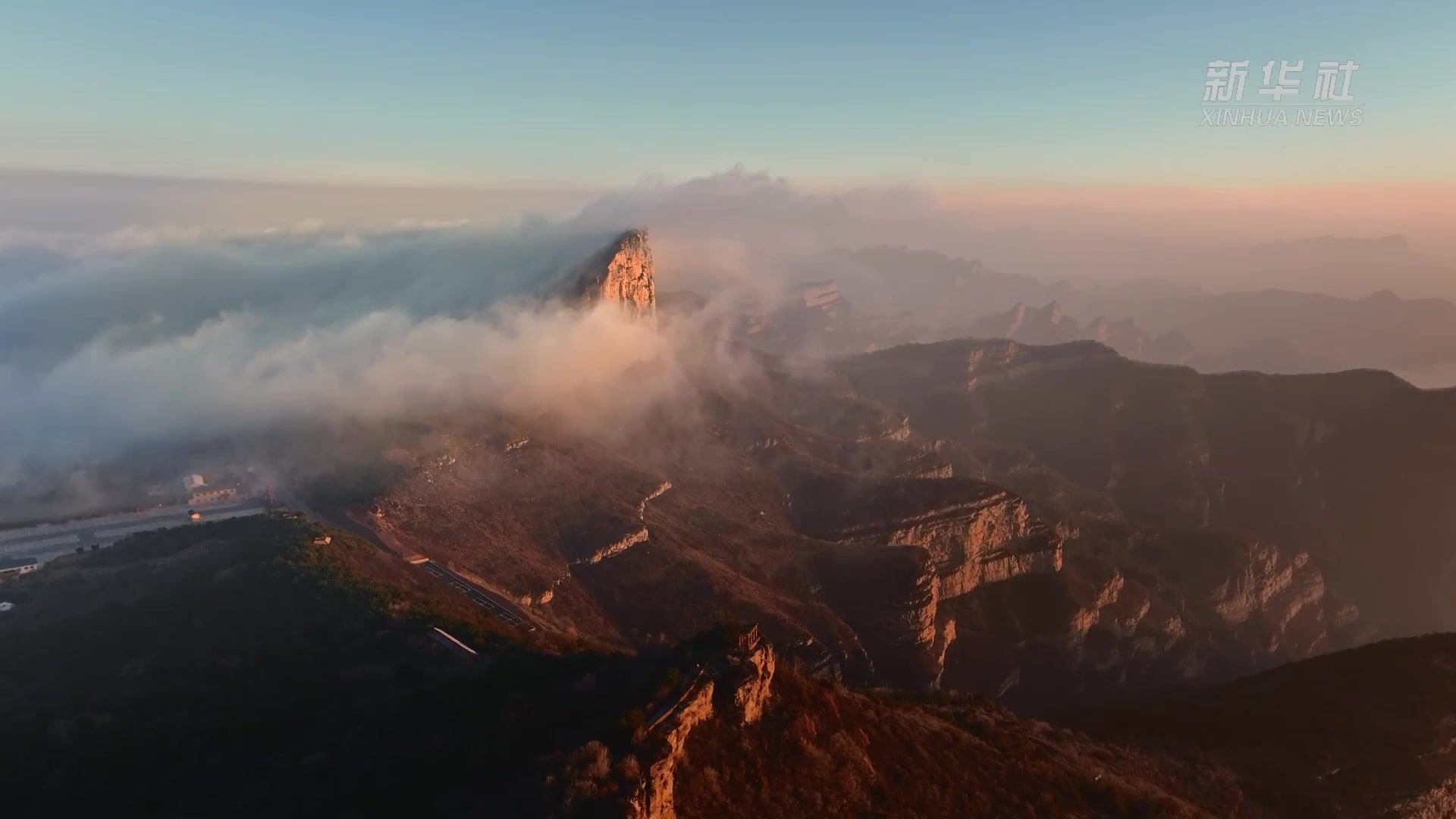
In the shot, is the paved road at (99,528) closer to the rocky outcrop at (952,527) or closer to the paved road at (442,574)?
the paved road at (442,574)

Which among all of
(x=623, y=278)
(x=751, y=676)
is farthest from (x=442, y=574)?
(x=623, y=278)

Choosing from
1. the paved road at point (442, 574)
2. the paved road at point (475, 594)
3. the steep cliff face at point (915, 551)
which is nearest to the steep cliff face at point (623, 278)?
the steep cliff face at point (915, 551)

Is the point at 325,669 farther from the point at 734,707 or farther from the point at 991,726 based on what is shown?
the point at 991,726

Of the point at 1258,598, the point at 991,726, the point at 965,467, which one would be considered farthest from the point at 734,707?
the point at 965,467

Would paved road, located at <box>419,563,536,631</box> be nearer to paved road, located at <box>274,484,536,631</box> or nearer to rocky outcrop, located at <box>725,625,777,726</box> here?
paved road, located at <box>274,484,536,631</box>

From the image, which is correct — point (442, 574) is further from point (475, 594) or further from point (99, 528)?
point (99, 528)
